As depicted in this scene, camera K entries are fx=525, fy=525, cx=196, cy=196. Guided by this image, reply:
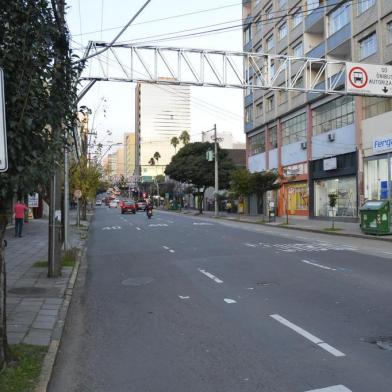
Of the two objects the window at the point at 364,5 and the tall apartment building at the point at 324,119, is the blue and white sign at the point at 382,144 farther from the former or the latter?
the window at the point at 364,5

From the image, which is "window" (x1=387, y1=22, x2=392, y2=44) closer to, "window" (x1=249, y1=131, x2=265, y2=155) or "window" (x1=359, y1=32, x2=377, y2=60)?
"window" (x1=359, y1=32, x2=377, y2=60)

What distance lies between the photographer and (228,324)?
7461 millimetres

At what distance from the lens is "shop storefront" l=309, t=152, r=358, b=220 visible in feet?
112

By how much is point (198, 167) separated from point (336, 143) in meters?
29.3

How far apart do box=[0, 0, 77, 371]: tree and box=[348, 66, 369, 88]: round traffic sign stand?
18617 mm

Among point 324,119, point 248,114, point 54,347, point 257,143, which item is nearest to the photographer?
point 54,347

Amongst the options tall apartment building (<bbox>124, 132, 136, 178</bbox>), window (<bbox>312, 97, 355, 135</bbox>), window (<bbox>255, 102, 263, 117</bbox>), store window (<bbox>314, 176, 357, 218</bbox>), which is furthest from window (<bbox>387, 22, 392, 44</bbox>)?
tall apartment building (<bbox>124, 132, 136, 178</bbox>)

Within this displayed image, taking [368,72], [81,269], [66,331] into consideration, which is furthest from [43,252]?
[368,72]

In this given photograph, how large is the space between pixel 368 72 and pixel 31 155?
66.1 feet

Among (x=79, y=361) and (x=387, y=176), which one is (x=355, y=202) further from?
(x=79, y=361)

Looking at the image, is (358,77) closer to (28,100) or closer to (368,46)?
(368,46)

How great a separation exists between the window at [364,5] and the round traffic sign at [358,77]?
36.1 ft

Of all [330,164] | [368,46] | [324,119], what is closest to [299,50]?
[324,119]

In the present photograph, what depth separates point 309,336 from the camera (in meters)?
6.67
